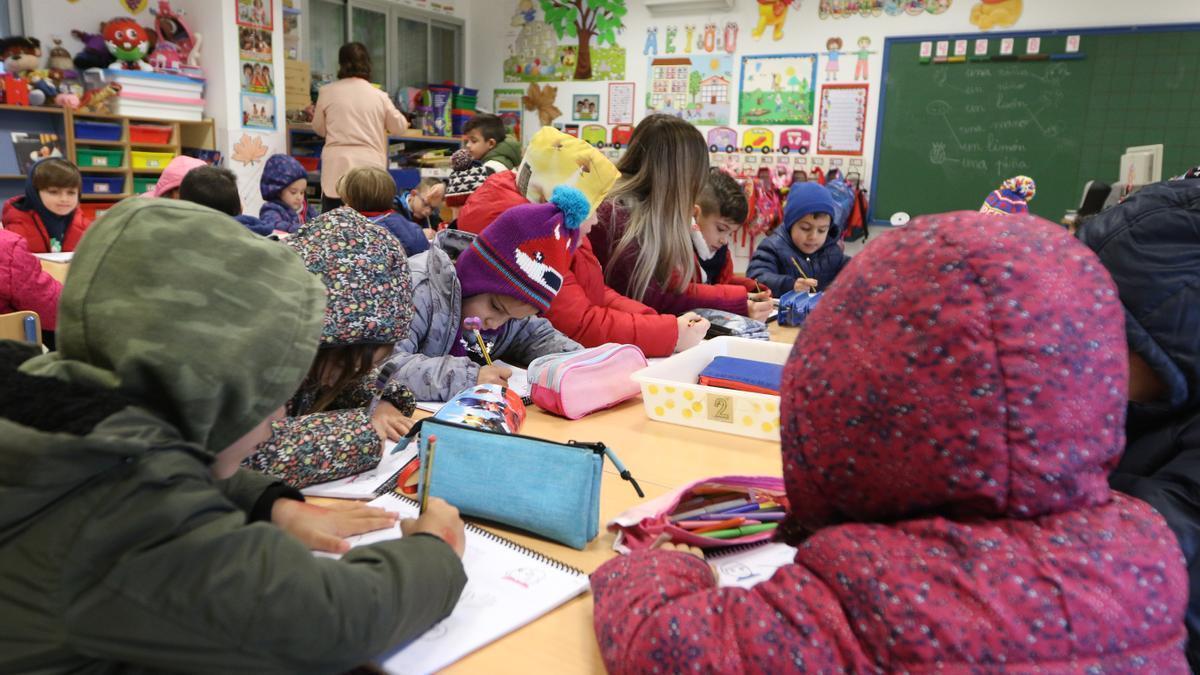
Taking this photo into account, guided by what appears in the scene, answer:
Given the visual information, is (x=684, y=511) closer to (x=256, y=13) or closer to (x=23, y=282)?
(x=23, y=282)

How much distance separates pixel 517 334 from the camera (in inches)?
80.4

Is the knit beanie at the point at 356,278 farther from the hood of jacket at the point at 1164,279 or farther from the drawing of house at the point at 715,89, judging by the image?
the drawing of house at the point at 715,89

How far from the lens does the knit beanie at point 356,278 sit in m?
1.33

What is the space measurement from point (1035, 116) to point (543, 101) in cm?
373

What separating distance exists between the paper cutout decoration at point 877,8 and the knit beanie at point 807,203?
253cm

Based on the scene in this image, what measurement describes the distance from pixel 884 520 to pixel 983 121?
5262 mm

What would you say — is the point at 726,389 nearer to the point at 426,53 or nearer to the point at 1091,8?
the point at 1091,8

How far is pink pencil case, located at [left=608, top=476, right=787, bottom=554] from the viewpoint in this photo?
1.01m

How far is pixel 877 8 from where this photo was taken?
5352 millimetres

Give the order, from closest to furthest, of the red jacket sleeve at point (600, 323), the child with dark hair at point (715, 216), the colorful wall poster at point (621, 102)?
the red jacket sleeve at point (600, 323) → the child with dark hair at point (715, 216) → the colorful wall poster at point (621, 102)

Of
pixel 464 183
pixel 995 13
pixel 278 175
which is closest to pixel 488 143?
pixel 464 183

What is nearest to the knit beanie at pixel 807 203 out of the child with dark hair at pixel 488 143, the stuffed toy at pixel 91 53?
the child with dark hair at pixel 488 143

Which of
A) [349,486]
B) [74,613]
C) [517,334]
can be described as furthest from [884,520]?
[517,334]

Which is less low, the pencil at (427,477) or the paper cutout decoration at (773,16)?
the paper cutout decoration at (773,16)
